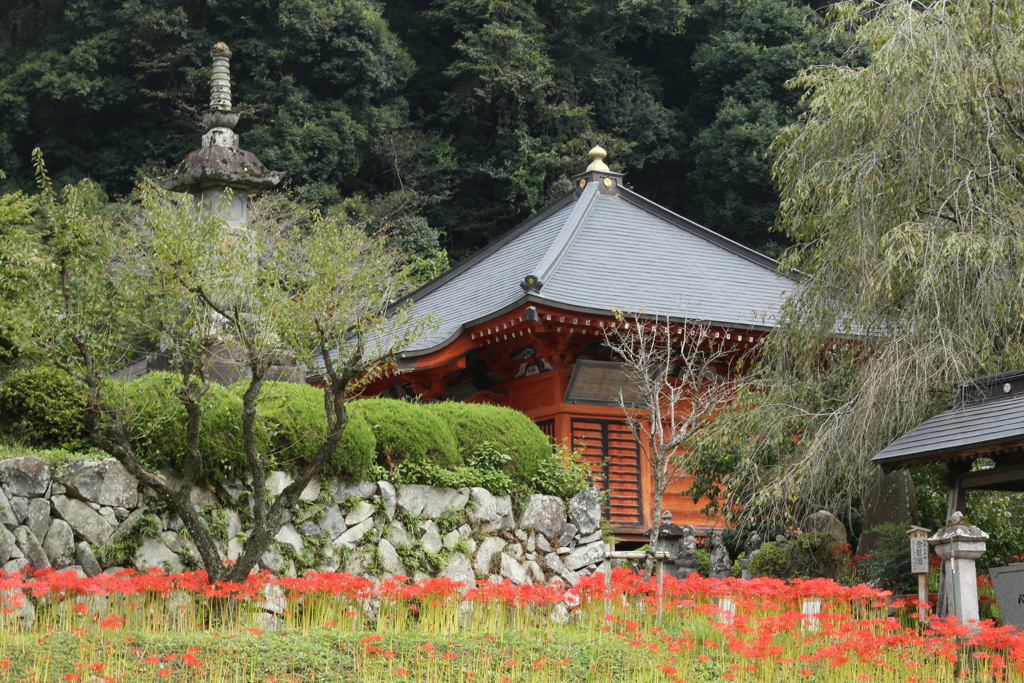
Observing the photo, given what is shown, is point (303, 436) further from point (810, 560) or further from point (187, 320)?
point (810, 560)

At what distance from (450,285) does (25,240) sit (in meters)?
10.3

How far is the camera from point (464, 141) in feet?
99.3

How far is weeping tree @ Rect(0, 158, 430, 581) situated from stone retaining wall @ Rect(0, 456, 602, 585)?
0.72 ft

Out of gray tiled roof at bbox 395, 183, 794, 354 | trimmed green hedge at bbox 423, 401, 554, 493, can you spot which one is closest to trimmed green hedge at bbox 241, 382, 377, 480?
trimmed green hedge at bbox 423, 401, 554, 493

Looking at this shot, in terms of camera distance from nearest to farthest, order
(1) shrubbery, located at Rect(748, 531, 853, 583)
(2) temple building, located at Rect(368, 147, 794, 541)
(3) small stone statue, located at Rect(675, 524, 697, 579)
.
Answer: (1) shrubbery, located at Rect(748, 531, 853, 583) → (3) small stone statue, located at Rect(675, 524, 697, 579) → (2) temple building, located at Rect(368, 147, 794, 541)

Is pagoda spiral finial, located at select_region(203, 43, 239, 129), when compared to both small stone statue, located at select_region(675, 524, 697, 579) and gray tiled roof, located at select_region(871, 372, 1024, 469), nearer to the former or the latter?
small stone statue, located at select_region(675, 524, 697, 579)

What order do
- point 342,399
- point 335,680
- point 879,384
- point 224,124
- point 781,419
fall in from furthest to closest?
point 224,124, point 781,419, point 879,384, point 342,399, point 335,680

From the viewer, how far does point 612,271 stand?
624 inches

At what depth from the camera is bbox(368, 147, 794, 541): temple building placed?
554 inches

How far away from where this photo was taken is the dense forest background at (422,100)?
89.6 ft

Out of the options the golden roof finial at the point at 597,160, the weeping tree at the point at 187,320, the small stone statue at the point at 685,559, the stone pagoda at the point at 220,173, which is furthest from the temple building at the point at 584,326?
the weeping tree at the point at 187,320

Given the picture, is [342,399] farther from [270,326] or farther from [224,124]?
[224,124]

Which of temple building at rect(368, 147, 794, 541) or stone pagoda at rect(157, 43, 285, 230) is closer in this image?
stone pagoda at rect(157, 43, 285, 230)

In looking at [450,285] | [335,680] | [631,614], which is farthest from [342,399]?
[450,285]
